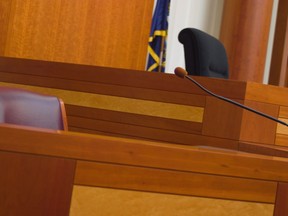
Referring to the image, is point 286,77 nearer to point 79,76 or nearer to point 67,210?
point 79,76

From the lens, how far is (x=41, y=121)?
1.94 meters

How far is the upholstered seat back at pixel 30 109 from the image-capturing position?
1866 mm

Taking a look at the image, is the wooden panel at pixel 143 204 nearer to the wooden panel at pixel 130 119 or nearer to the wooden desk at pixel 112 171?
the wooden desk at pixel 112 171

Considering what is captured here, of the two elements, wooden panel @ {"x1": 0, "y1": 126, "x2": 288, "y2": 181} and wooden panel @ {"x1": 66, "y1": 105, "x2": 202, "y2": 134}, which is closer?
wooden panel @ {"x1": 0, "y1": 126, "x2": 288, "y2": 181}

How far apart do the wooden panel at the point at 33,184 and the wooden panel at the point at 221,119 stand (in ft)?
6.90

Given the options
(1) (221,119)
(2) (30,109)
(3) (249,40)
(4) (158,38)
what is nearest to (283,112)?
(1) (221,119)

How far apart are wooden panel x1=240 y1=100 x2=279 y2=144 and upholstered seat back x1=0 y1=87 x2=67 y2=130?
1.40 m

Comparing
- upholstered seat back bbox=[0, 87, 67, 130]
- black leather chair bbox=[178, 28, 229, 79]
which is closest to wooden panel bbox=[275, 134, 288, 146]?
black leather chair bbox=[178, 28, 229, 79]

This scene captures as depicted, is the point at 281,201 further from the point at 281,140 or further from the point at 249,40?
the point at 249,40

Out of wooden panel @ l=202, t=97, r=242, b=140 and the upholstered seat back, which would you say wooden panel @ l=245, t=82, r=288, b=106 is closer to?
wooden panel @ l=202, t=97, r=242, b=140

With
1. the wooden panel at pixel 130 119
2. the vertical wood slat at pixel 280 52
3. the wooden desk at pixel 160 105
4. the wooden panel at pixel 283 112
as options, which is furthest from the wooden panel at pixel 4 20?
the vertical wood slat at pixel 280 52

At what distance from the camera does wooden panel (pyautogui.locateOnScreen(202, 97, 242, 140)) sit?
3.17m

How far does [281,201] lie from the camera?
1.32 m

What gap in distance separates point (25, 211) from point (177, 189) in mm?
312
